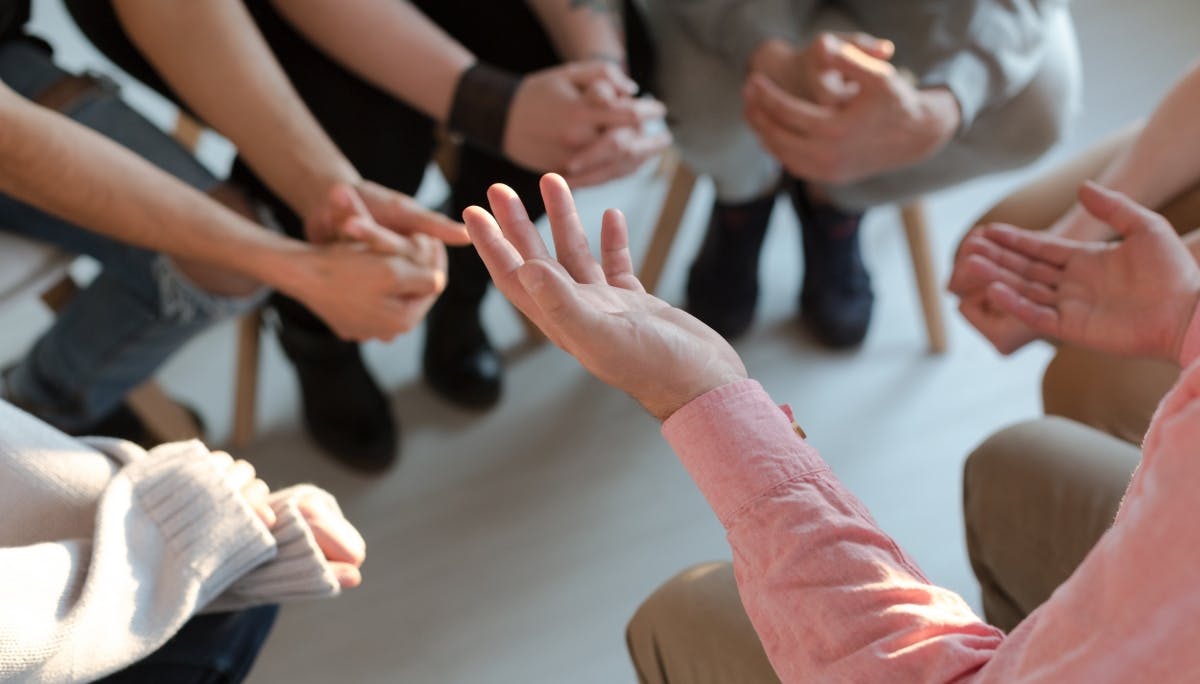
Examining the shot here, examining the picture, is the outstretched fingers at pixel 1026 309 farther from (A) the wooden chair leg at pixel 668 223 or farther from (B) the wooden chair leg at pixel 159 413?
(B) the wooden chair leg at pixel 159 413

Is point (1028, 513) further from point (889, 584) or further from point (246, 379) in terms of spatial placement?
point (246, 379)

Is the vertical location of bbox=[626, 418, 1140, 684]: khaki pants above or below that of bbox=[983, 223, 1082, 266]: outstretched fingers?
below

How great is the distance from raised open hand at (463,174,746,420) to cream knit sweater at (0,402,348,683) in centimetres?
25

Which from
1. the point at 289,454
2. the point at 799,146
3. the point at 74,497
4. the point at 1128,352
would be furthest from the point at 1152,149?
the point at 289,454

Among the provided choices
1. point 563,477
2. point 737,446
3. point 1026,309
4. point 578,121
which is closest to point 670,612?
point 737,446

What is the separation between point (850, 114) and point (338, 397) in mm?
Answer: 712

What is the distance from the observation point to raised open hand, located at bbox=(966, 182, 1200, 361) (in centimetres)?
74

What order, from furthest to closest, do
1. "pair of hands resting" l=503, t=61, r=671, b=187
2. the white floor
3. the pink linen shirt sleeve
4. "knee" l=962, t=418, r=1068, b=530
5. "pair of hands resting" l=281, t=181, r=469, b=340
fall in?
the white floor, "pair of hands resting" l=503, t=61, r=671, b=187, "pair of hands resting" l=281, t=181, r=469, b=340, "knee" l=962, t=418, r=1068, b=530, the pink linen shirt sleeve

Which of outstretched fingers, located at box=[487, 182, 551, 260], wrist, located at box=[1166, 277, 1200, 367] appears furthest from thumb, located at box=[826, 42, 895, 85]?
outstretched fingers, located at box=[487, 182, 551, 260]

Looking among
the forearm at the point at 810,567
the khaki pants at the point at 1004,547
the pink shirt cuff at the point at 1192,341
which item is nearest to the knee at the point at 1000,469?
the khaki pants at the point at 1004,547

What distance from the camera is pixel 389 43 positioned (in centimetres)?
102

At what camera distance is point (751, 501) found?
0.57 metres

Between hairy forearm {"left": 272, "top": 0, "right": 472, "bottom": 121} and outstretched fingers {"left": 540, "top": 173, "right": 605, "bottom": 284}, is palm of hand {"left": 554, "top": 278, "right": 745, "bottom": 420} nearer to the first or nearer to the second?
outstretched fingers {"left": 540, "top": 173, "right": 605, "bottom": 284}

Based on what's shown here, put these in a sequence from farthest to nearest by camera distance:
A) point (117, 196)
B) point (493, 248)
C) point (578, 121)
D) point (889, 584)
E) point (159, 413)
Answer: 1. point (159, 413)
2. point (578, 121)
3. point (117, 196)
4. point (493, 248)
5. point (889, 584)
